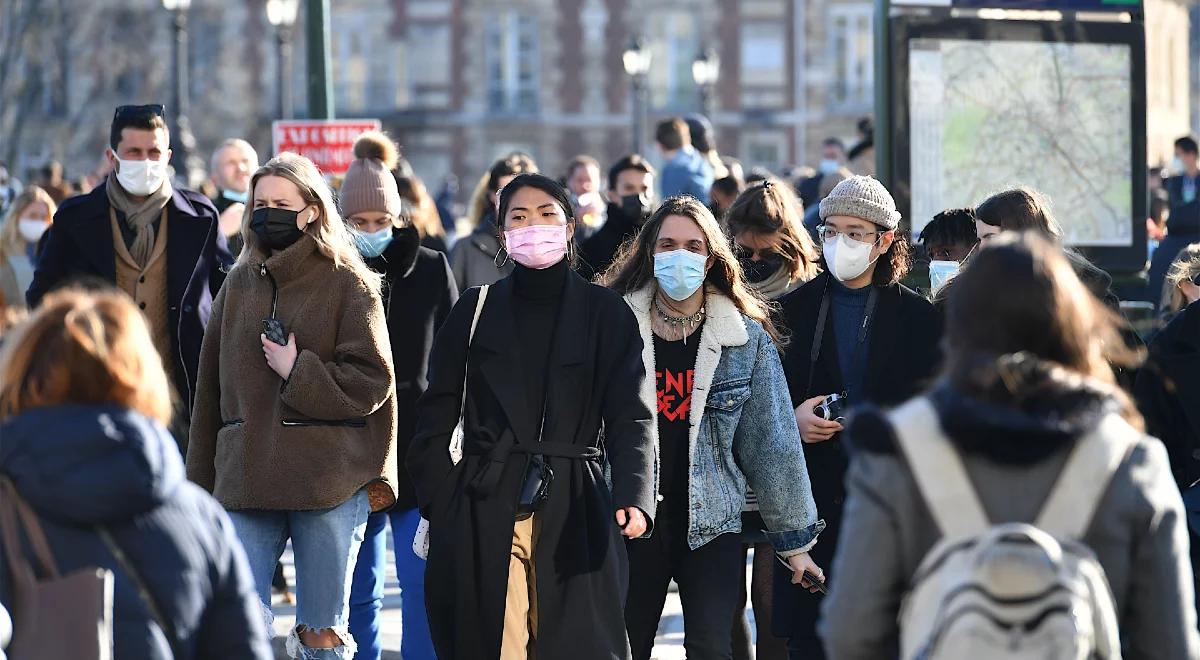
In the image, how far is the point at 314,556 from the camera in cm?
620

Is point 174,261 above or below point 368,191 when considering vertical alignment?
below

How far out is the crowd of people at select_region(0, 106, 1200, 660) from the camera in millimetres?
3375

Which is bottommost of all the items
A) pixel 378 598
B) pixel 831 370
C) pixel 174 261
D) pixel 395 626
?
pixel 395 626

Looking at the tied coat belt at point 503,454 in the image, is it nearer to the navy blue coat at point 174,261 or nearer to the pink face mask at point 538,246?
the pink face mask at point 538,246

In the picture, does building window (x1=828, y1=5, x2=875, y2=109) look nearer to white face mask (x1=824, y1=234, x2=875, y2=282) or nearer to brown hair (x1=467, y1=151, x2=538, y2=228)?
brown hair (x1=467, y1=151, x2=538, y2=228)

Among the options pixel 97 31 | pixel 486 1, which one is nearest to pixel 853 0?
pixel 486 1

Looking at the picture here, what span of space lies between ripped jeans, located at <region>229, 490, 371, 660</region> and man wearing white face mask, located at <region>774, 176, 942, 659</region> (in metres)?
1.37

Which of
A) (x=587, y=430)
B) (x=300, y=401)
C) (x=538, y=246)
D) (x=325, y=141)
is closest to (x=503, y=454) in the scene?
(x=587, y=430)

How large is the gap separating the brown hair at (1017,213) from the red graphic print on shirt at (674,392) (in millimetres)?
1064

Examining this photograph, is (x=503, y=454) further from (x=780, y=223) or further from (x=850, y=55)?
(x=850, y=55)

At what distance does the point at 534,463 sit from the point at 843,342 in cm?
125

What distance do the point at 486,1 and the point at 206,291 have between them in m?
48.9

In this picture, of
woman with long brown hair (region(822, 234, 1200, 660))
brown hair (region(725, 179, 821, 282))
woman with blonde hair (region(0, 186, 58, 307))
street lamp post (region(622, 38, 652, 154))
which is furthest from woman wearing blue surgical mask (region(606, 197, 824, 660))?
street lamp post (region(622, 38, 652, 154))

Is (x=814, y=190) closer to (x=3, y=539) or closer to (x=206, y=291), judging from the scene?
(x=206, y=291)
